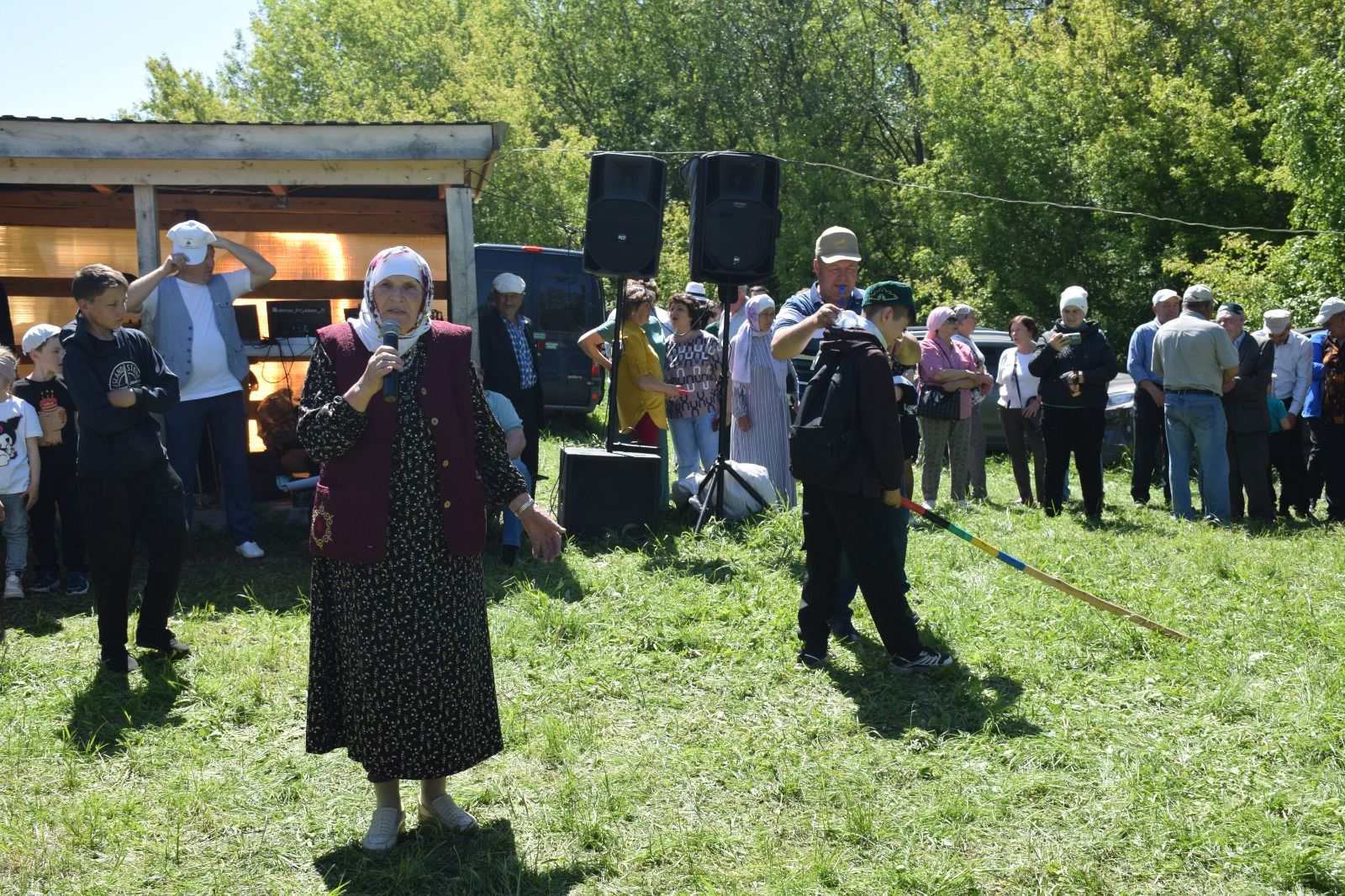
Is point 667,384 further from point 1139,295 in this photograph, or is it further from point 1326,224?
point 1139,295

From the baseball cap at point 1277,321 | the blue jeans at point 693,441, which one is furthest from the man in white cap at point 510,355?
the baseball cap at point 1277,321

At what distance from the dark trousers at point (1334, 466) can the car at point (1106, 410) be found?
2169mm

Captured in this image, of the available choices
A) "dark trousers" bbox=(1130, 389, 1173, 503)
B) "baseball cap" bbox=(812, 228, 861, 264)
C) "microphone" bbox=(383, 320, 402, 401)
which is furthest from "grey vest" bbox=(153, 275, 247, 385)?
"dark trousers" bbox=(1130, 389, 1173, 503)

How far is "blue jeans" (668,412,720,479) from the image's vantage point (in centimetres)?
922

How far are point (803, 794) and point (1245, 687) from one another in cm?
222

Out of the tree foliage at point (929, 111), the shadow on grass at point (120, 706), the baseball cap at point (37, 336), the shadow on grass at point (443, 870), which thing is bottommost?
the shadow on grass at point (443, 870)

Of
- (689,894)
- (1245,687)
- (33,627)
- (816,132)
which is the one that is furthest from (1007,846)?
(816,132)

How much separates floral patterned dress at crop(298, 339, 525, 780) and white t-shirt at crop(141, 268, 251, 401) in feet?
13.9

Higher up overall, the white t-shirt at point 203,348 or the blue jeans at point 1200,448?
the white t-shirt at point 203,348

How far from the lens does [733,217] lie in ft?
27.5

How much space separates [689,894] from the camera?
3.51 m

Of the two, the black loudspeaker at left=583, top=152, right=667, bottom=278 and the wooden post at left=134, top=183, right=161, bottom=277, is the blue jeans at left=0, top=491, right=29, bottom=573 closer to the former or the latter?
the wooden post at left=134, top=183, right=161, bottom=277

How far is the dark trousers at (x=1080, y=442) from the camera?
9.16 m

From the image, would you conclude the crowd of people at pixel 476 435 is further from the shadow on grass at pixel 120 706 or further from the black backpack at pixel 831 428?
the shadow on grass at pixel 120 706
